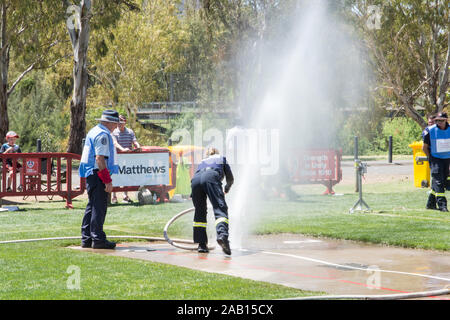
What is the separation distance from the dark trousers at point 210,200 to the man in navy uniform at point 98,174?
1.20 metres

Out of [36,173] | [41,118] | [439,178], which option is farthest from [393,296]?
[41,118]

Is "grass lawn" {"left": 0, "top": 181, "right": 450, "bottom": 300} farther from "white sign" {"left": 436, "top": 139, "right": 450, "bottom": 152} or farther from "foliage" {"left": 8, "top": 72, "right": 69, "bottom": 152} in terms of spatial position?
"foliage" {"left": 8, "top": 72, "right": 69, "bottom": 152}

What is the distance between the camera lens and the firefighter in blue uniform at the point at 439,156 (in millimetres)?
14461

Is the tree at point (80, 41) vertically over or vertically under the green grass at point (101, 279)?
over

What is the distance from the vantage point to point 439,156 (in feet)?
47.9

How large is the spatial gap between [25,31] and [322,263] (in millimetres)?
23543

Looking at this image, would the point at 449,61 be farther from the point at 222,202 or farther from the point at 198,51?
the point at 198,51

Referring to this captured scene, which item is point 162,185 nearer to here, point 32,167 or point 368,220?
point 32,167

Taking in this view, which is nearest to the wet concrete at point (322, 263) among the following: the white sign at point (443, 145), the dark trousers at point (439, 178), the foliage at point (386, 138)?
the dark trousers at point (439, 178)

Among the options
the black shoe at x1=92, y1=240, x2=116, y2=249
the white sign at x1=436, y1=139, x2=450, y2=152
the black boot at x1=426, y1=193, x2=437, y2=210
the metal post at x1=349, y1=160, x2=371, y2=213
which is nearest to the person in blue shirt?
the white sign at x1=436, y1=139, x2=450, y2=152

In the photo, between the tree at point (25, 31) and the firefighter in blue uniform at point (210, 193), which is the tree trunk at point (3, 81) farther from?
the firefighter in blue uniform at point (210, 193)

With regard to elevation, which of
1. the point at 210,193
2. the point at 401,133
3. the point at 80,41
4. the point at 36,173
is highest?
Result: the point at 80,41
